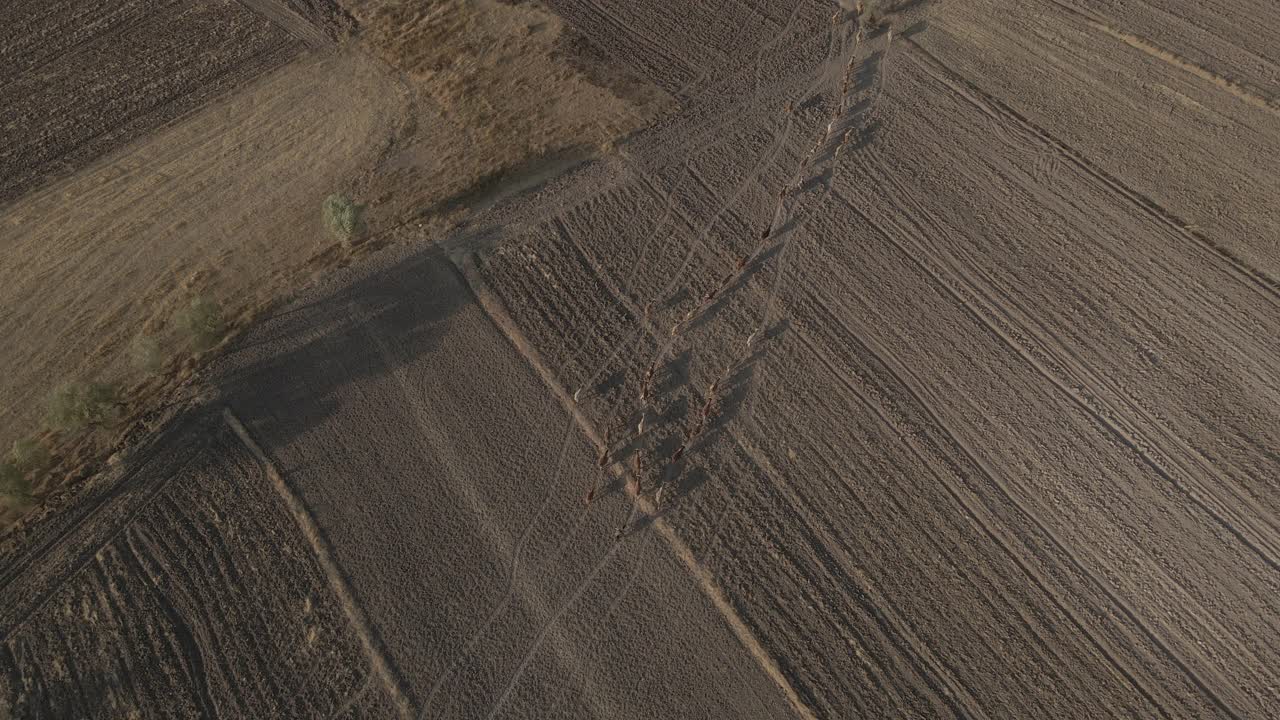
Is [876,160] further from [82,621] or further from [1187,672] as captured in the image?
[82,621]

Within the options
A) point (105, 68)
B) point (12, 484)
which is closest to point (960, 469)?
point (12, 484)

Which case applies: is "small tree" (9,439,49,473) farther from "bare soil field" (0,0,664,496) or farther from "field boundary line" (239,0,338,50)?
"field boundary line" (239,0,338,50)

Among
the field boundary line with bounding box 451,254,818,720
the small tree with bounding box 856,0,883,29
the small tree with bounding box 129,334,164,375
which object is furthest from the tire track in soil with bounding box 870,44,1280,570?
the small tree with bounding box 129,334,164,375

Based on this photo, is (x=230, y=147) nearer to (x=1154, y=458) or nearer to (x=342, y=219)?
(x=342, y=219)

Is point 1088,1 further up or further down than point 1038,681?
further up

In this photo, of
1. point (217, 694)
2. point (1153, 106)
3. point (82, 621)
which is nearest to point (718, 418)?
point (217, 694)

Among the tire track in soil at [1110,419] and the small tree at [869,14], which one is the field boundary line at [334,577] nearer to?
the tire track in soil at [1110,419]

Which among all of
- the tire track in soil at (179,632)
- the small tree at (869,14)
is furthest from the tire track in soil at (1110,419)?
the tire track in soil at (179,632)
